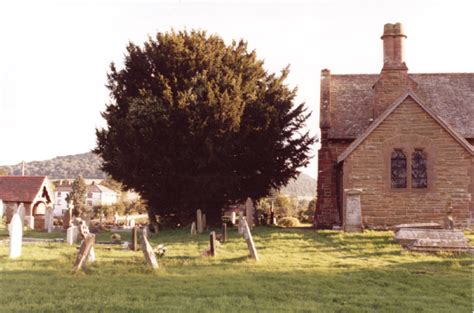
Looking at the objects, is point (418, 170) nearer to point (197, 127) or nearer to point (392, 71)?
point (392, 71)

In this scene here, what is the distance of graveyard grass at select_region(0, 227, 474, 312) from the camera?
28.6ft

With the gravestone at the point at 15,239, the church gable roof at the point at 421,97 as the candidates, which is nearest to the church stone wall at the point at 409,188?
the church gable roof at the point at 421,97

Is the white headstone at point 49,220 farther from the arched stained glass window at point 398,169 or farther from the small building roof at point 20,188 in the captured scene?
the arched stained glass window at point 398,169

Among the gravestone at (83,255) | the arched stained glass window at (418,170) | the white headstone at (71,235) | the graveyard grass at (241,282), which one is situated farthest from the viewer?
the arched stained glass window at (418,170)

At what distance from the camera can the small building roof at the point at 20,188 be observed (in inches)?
1692

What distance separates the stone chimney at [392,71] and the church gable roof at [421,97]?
4.87 feet

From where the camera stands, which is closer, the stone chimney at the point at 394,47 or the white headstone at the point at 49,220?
the stone chimney at the point at 394,47

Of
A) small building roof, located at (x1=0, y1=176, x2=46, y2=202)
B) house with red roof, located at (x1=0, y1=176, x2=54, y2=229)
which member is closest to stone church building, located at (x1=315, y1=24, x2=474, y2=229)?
house with red roof, located at (x1=0, y1=176, x2=54, y2=229)

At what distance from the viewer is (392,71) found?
2744 centimetres

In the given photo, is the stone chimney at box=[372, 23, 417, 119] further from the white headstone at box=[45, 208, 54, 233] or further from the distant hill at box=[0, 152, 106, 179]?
the distant hill at box=[0, 152, 106, 179]

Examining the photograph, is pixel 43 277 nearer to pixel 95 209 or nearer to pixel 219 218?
pixel 219 218

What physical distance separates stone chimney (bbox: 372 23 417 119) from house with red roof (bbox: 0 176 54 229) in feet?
102

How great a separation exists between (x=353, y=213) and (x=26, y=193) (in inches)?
1298

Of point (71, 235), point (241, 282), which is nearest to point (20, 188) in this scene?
point (71, 235)
